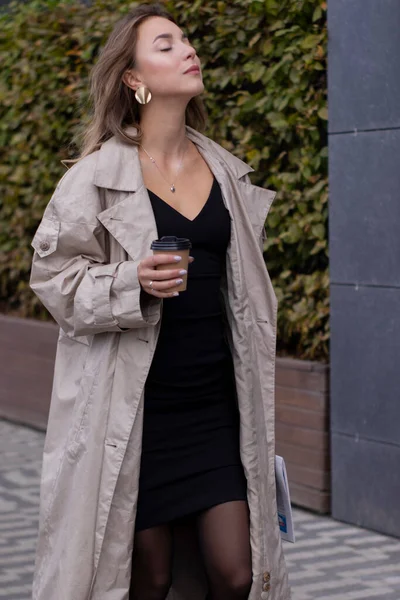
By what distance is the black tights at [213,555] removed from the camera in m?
3.20

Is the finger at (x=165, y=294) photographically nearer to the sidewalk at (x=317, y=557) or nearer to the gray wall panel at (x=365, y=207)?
the sidewalk at (x=317, y=557)

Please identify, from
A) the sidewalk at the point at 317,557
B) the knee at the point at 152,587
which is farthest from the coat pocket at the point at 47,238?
the sidewalk at the point at 317,557

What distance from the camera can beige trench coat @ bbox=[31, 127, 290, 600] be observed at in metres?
3.17

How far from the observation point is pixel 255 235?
3.40 m

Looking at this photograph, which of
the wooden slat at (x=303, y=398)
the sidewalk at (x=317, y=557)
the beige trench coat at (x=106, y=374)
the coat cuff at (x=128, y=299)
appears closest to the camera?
the coat cuff at (x=128, y=299)

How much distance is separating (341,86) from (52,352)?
9.90 feet

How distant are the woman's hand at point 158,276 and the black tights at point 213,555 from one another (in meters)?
A: 0.67

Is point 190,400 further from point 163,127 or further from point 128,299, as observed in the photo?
point 163,127

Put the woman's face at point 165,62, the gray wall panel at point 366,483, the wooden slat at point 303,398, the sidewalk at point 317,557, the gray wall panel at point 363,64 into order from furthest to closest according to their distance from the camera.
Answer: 1. the wooden slat at point 303,398
2. the gray wall panel at point 366,483
3. the gray wall panel at point 363,64
4. the sidewalk at point 317,557
5. the woman's face at point 165,62

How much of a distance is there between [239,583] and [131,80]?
57.7 inches

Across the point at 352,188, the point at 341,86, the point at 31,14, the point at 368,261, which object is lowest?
the point at 368,261

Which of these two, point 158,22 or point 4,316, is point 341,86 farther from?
point 4,316

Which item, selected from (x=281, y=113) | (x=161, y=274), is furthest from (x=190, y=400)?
(x=281, y=113)

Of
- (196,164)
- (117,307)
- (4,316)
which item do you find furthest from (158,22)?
(4,316)
